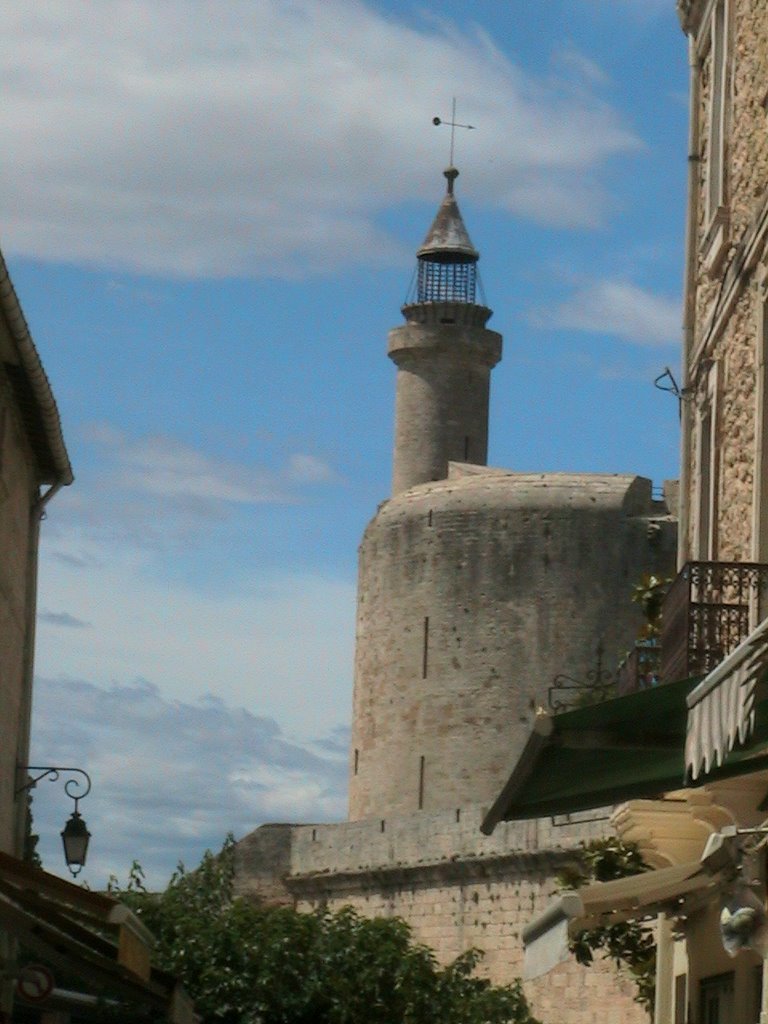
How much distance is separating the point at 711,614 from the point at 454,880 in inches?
802

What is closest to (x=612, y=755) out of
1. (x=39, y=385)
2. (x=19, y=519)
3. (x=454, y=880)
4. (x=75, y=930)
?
(x=75, y=930)

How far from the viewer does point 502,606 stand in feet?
130

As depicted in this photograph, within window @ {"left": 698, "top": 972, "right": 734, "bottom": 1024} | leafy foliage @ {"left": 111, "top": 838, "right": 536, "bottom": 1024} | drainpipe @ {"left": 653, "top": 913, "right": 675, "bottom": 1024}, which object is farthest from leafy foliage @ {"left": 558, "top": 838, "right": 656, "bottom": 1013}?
leafy foliage @ {"left": 111, "top": 838, "right": 536, "bottom": 1024}

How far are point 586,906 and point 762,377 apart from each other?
367cm

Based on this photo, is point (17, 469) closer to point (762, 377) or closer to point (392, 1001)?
point (762, 377)

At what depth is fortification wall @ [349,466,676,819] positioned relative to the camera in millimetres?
39344

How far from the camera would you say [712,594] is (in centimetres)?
1315

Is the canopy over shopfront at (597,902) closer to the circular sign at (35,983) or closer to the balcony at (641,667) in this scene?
the circular sign at (35,983)

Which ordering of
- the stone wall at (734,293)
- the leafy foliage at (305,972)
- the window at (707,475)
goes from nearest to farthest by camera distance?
the stone wall at (734,293), the window at (707,475), the leafy foliage at (305,972)

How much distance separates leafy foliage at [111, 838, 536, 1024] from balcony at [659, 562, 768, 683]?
37.3ft

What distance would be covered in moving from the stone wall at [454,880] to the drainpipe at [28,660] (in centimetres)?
991

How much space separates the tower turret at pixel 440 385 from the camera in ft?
157

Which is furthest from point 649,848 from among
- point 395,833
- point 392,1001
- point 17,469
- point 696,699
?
point 395,833

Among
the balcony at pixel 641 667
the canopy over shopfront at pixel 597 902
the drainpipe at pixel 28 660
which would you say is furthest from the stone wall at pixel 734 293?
the drainpipe at pixel 28 660
